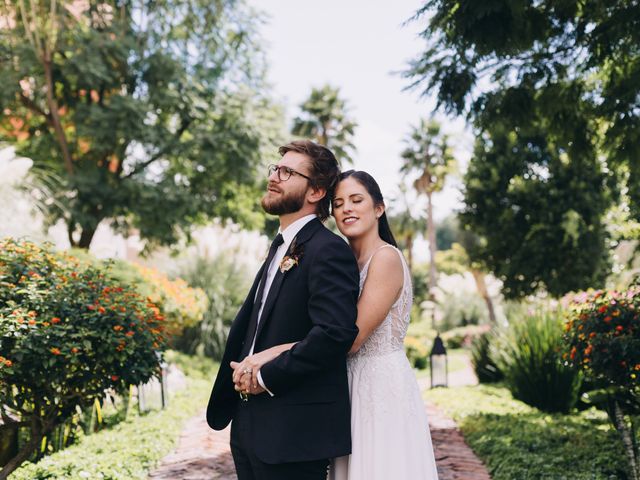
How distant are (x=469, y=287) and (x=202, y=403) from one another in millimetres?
20168

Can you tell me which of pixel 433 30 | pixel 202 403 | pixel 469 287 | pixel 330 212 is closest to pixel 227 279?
pixel 202 403

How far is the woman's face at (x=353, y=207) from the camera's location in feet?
9.40

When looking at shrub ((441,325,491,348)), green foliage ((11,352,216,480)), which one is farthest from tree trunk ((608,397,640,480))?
shrub ((441,325,491,348))

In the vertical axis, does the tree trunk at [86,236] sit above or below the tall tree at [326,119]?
below

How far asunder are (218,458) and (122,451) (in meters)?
0.92

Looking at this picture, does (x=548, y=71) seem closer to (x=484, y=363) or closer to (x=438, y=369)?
(x=438, y=369)

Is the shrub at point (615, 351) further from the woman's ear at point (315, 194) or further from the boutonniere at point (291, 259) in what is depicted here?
the boutonniere at point (291, 259)

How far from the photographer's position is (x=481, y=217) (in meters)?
20.5

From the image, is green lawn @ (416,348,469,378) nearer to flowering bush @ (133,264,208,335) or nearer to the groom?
flowering bush @ (133,264,208,335)

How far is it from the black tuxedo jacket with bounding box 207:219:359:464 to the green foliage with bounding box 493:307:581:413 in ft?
20.1

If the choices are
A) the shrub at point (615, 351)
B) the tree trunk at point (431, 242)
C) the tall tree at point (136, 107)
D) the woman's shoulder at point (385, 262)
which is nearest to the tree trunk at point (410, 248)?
the tree trunk at point (431, 242)

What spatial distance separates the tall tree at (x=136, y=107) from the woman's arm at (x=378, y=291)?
418 inches

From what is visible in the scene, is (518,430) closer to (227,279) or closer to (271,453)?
(271,453)

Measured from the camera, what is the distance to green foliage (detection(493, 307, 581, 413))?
8086 millimetres
